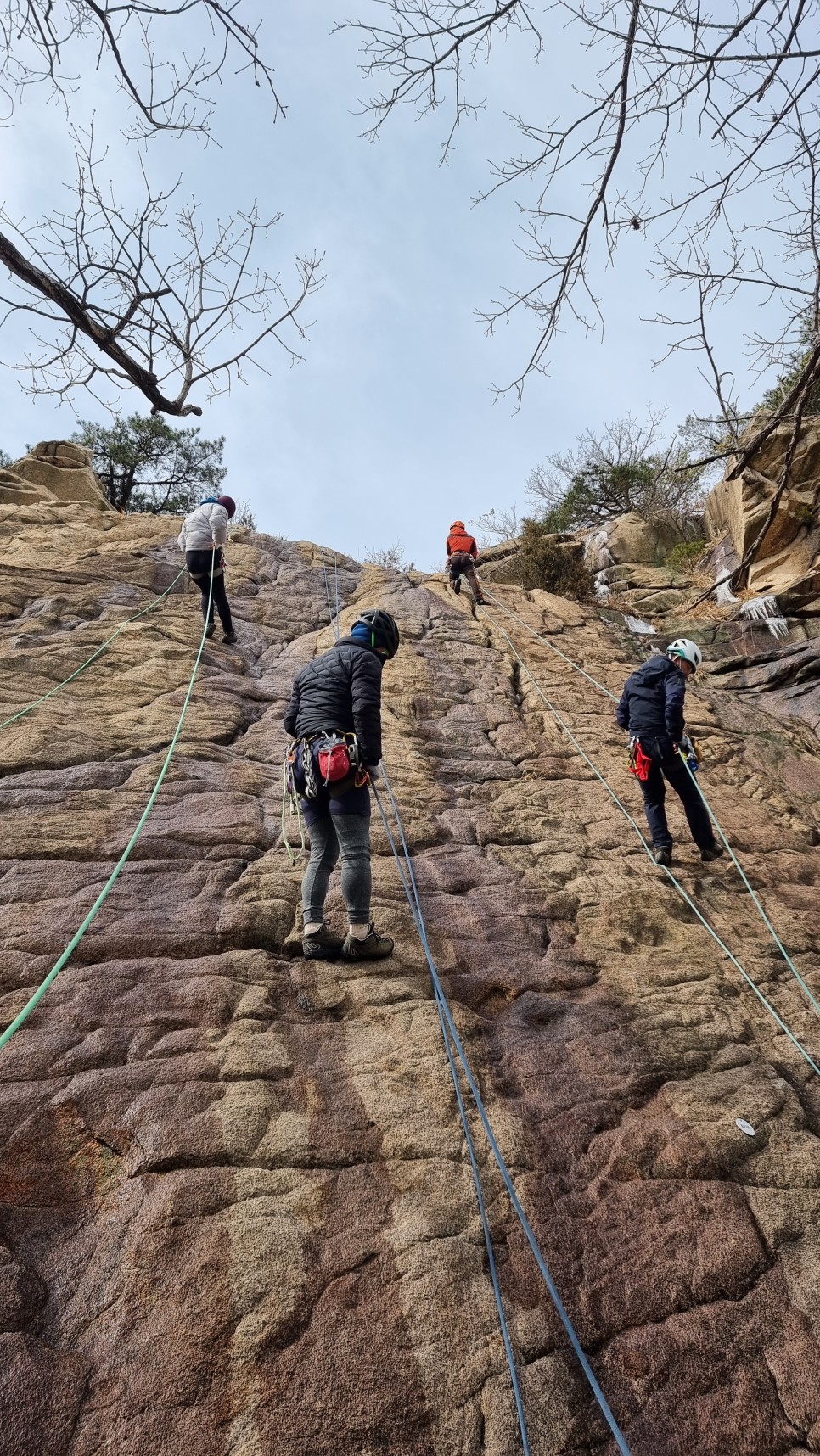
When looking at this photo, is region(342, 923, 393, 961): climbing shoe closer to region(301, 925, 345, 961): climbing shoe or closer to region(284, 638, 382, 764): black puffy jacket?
region(301, 925, 345, 961): climbing shoe

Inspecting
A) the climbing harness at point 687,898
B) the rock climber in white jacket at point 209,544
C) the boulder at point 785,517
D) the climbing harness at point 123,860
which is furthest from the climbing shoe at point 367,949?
the boulder at point 785,517

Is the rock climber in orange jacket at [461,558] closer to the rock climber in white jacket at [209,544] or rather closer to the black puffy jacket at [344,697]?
the rock climber in white jacket at [209,544]

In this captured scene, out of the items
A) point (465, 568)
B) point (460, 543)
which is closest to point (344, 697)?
point (465, 568)

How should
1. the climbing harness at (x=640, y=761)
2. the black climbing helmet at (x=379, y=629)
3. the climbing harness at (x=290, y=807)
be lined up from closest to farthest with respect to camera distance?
1. the climbing harness at (x=290, y=807)
2. the black climbing helmet at (x=379, y=629)
3. the climbing harness at (x=640, y=761)

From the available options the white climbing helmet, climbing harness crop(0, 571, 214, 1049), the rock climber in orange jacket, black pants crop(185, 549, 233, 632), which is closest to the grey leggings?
climbing harness crop(0, 571, 214, 1049)

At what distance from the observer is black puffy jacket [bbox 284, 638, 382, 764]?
4.11 meters

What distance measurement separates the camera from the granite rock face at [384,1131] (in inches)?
84.4

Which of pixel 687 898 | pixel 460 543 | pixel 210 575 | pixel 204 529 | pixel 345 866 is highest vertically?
pixel 460 543

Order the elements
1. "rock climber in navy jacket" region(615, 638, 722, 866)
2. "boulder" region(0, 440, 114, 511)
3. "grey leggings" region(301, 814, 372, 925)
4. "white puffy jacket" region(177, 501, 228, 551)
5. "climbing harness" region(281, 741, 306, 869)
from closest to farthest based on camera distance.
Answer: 1. "grey leggings" region(301, 814, 372, 925)
2. "climbing harness" region(281, 741, 306, 869)
3. "rock climber in navy jacket" region(615, 638, 722, 866)
4. "white puffy jacket" region(177, 501, 228, 551)
5. "boulder" region(0, 440, 114, 511)

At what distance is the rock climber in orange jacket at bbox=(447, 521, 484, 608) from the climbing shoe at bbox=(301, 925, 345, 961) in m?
8.71

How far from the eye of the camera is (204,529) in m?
8.41

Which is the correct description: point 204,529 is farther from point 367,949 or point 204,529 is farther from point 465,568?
point 367,949

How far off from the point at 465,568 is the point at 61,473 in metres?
9.71

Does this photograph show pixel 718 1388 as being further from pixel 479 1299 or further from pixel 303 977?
pixel 303 977
